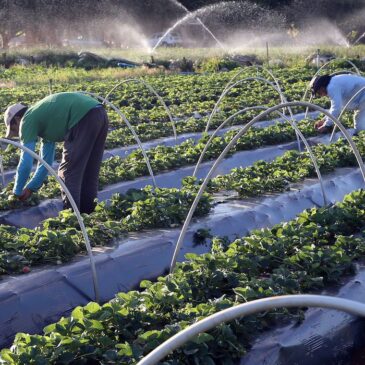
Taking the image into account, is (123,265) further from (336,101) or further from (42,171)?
(336,101)

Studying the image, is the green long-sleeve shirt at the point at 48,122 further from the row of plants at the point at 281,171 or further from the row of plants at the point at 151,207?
the row of plants at the point at 281,171

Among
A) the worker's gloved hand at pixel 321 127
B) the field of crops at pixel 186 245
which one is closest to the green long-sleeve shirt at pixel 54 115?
the field of crops at pixel 186 245

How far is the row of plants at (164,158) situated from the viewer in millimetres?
8312

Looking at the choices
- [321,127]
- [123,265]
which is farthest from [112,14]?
[123,265]

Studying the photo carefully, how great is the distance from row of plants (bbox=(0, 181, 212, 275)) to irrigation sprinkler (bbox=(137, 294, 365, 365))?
134 inches

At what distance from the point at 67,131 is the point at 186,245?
1688 millimetres

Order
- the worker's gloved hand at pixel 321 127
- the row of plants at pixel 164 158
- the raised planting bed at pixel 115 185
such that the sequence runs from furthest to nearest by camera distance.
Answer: the worker's gloved hand at pixel 321 127
the row of plants at pixel 164 158
the raised planting bed at pixel 115 185

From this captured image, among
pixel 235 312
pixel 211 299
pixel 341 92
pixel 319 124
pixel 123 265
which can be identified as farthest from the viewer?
pixel 319 124

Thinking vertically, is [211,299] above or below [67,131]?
below

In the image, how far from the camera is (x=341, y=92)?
1079 centimetres

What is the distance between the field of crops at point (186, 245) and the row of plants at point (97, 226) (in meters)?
0.01

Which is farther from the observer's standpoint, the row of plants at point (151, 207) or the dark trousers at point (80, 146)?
the dark trousers at point (80, 146)

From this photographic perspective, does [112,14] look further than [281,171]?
Yes

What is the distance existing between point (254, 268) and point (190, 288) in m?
0.69
